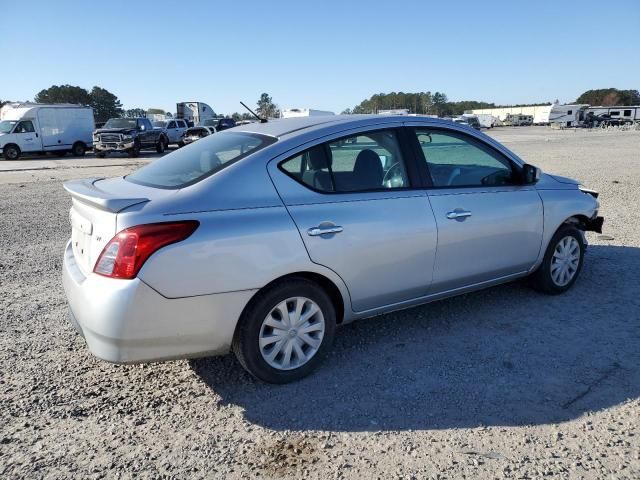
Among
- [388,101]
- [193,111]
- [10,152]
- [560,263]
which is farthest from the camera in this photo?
[388,101]

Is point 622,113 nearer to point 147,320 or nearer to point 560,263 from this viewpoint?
point 560,263

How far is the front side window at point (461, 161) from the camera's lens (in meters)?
4.01

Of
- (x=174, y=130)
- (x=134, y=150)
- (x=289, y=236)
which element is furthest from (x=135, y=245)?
(x=174, y=130)

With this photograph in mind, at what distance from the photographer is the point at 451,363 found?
3.61 metres

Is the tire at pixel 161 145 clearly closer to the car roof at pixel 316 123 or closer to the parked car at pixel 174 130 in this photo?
the parked car at pixel 174 130

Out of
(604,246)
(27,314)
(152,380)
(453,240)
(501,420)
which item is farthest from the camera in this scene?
(604,246)

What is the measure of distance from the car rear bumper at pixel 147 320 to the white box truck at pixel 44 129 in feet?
88.5

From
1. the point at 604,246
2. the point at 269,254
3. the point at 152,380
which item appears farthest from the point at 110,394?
the point at 604,246

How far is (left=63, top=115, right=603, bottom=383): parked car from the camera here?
285 centimetres

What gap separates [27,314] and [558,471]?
4.22 m

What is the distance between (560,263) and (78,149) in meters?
29.1

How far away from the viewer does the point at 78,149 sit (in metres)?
28.7

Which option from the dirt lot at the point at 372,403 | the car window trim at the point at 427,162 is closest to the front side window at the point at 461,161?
the car window trim at the point at 427,162

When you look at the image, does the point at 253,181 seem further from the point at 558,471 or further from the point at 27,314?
the point at 27,314
